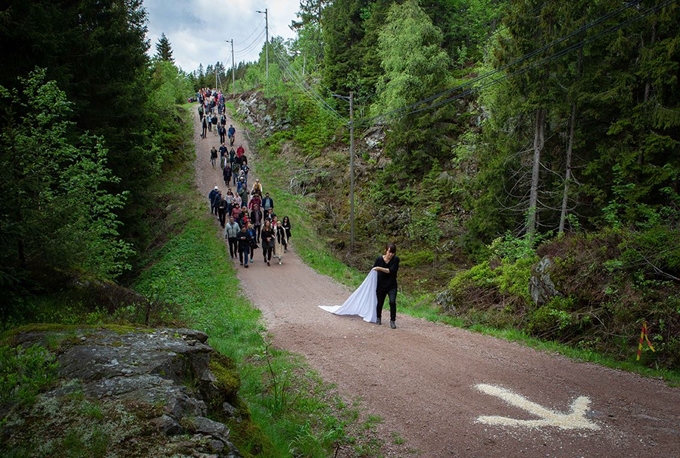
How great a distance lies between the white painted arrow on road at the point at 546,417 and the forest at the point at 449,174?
3.07 m

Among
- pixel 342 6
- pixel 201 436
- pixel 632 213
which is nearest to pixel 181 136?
pixel 342 6

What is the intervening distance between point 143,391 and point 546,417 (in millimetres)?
4899

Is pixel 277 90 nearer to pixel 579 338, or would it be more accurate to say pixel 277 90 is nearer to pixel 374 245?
pixel 374 245

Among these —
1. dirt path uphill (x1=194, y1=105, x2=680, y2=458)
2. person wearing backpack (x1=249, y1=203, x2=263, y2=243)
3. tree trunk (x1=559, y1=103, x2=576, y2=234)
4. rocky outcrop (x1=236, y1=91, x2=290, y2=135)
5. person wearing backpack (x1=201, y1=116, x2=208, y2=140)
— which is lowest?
dirt path uphill (x1=194, y1=105, x2=680, y2=458)

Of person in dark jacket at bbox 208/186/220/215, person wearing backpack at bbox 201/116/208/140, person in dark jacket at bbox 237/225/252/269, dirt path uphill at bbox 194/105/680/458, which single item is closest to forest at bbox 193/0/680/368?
dirt path uphill at bbox 194/105/680/458

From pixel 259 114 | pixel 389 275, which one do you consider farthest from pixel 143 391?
pixel 259 114

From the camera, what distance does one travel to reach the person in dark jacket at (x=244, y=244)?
17.4 metres

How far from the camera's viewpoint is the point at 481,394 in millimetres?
6109

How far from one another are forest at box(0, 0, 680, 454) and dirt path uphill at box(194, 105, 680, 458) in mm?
1733

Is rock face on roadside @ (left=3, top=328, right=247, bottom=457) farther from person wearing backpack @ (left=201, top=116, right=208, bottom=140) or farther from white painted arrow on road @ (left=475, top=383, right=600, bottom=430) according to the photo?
person wearing backpack @ (left=201, top=116, right=208, bottom=140)

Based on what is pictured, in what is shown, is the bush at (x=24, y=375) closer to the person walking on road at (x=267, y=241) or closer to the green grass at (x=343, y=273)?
the green grass at (x=343, y=273)

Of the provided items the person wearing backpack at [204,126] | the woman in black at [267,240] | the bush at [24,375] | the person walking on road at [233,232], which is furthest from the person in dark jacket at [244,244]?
the person wearing backpack at [204,126]

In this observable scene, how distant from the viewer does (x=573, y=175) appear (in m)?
16.7

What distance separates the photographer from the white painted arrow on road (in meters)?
5.18
